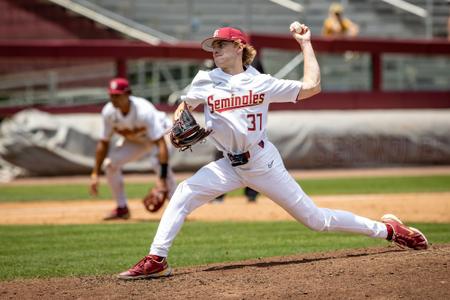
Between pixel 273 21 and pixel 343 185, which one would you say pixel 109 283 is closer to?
pixel 343 185

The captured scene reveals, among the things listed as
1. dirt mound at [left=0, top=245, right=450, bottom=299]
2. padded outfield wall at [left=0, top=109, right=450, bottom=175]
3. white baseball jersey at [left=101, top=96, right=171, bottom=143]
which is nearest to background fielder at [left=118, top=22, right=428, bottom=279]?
dirt mound at [left=0, top=245, right=450, bottom=299]

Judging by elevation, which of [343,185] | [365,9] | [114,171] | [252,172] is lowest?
[343,185]

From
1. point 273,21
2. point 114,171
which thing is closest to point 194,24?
point 273,21

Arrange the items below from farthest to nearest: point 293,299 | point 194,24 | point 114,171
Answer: point 194,24 < point 114,171 < point 293,299

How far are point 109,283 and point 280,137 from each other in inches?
492

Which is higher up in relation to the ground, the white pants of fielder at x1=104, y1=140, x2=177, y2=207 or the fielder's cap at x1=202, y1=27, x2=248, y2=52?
the fielder's cap at x1=202, y1=27, x2=248, y2=52

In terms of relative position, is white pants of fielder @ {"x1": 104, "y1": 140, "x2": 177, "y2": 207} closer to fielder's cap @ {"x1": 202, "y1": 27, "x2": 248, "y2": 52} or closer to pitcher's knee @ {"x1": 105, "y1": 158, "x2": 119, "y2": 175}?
pitcher's knee @ {"x1": 105, "y1": 158, "x2": 119, "y2": 175}

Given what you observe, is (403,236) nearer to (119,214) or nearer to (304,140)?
(119,214)

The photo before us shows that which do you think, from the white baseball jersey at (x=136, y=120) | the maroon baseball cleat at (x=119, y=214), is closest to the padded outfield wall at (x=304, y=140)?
the maroon baseball cleat at (x=119, y=214)

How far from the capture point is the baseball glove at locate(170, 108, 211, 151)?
256 inches

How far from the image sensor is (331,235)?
9.88m

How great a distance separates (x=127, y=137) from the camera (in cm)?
1148

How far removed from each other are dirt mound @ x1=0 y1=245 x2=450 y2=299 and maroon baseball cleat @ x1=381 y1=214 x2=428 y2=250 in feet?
0.30

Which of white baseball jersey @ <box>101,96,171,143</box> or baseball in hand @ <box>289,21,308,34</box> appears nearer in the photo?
baseball in hand @ <box>289,21,308,34</box>
